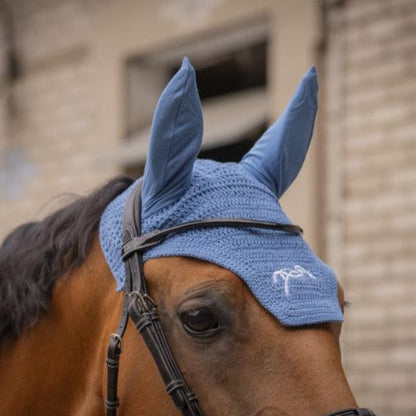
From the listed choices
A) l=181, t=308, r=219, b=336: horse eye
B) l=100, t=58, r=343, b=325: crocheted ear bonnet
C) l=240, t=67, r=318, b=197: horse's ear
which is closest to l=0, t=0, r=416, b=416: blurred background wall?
l=240, t=67, r=318, b=197: horse's ear

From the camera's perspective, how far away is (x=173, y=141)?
2.38 meters

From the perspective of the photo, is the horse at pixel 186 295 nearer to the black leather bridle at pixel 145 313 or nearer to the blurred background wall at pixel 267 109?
the black leather bridle at pixel 145 313

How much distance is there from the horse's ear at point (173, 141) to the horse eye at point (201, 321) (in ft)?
1.07

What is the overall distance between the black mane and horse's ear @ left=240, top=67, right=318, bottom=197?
16.5 inches

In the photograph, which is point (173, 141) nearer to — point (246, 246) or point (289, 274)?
point (246, 246)

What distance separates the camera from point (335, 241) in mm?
5887

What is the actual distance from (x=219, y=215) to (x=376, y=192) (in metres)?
3.41

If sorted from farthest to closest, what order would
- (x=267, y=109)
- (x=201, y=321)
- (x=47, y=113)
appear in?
(x=47, y=113)
(x=267, y=109)
(x=201, y=321)


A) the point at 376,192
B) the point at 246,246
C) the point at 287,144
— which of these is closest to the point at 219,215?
the point at 246,246

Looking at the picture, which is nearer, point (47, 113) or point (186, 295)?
point (186, 295)

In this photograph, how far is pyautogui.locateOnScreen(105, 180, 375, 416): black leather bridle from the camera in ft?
7.50

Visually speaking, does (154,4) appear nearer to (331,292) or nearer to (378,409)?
(378,409)

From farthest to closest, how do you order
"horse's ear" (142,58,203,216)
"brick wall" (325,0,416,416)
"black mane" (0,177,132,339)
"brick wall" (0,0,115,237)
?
"brick wall" (0,0,115,237) < "brick wall" (325,0,416,416) < "black mane" (0,177,132,339) < "horse's ear" (142,58,203,216)

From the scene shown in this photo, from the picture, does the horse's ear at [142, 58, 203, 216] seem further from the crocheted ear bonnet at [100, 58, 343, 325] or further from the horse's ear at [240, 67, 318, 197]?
the horse's ear at [240, 67, 318, 197]
